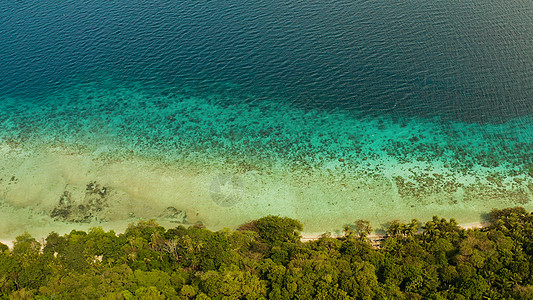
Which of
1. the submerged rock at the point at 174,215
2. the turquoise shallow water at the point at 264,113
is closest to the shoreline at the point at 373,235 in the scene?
the turquoise shallow water at the point at 264,113

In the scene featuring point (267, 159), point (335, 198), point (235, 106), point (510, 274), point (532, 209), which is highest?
point (235, 106)

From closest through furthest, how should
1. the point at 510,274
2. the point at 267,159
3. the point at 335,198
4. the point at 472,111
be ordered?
1. the point at 510,274
2. the point at 335,198
3. the point at 267,159
4. the point at 472,111

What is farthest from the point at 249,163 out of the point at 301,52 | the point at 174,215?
the point at 301,52

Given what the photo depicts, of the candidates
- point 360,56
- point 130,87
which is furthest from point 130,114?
point 360,56

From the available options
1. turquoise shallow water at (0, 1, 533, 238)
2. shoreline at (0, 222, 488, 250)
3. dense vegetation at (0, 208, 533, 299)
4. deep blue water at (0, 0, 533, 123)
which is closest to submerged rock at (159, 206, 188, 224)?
turquoise shallow water at (0, 1, 533, 238)

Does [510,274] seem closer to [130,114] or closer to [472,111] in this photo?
[472,111]

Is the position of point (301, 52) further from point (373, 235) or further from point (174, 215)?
point (373, 235)
